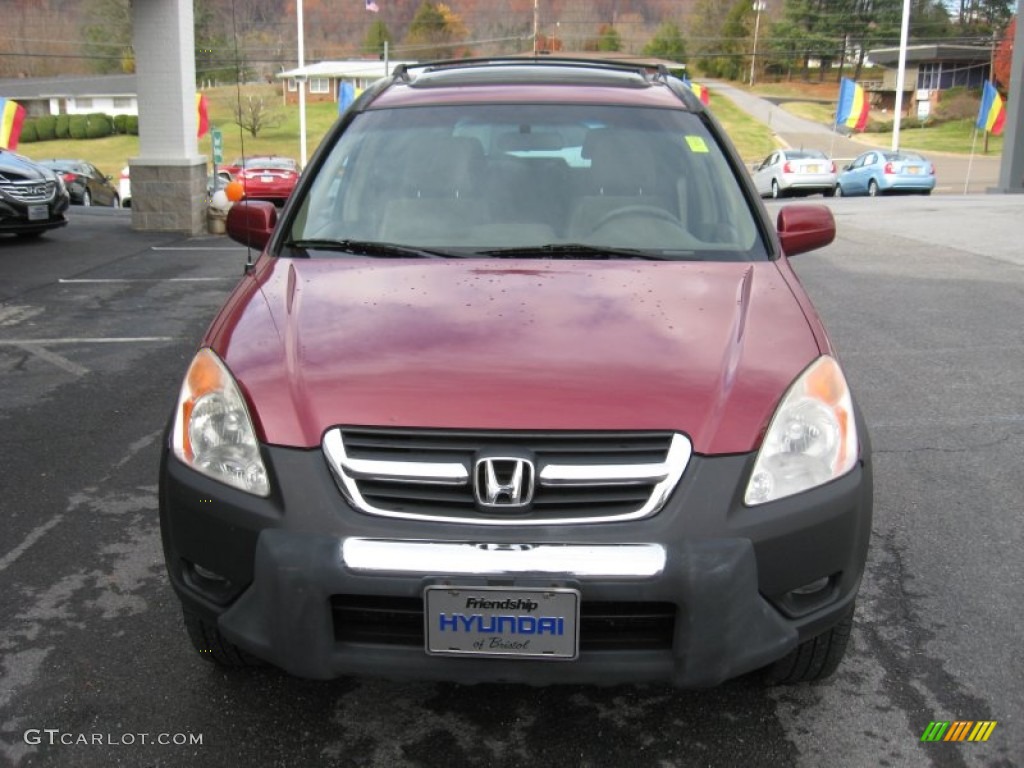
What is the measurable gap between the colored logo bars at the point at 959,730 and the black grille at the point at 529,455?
110cm

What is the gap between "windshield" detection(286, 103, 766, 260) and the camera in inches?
133

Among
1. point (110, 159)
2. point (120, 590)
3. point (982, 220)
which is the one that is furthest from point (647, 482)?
point (110, 159)

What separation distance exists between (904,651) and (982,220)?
49.4 feet

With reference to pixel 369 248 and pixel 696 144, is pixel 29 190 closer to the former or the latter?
pixel 369 248

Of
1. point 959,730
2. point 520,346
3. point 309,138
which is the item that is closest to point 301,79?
point 520,346

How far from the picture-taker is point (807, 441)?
2430 millimetres

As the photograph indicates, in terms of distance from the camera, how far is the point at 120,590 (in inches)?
137

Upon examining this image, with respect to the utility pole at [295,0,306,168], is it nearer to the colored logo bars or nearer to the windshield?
the windshield

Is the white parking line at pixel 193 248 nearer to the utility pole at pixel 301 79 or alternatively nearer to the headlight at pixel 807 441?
the headlight at pixel 807 441

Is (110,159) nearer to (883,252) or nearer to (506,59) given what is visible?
(883,252)

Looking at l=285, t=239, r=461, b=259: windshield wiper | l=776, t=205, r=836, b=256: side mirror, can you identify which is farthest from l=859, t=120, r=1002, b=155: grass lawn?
l=285, t=239, r=461, b=259: windshield wiper

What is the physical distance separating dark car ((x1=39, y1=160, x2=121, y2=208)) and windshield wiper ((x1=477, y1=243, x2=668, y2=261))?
22.9 m

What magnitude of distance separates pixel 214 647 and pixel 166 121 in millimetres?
13438

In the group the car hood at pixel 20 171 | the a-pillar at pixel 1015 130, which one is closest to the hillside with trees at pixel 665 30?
the a-pillar at pixel 1015 130
